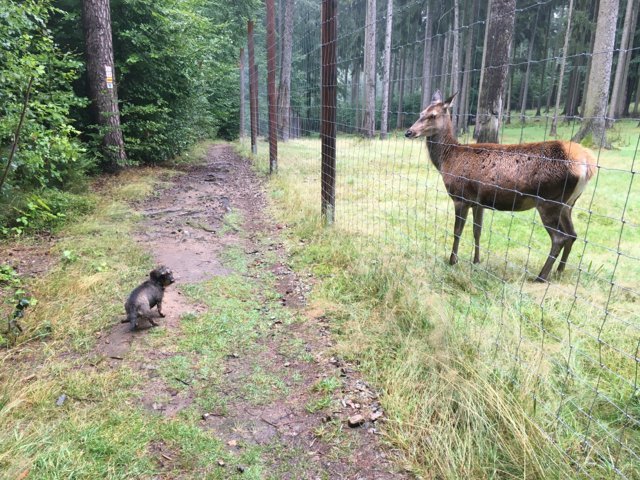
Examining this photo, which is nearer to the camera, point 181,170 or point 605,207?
point 605,207

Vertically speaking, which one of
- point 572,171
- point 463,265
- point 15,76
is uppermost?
point 15,76

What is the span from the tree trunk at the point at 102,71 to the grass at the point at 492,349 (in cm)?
586

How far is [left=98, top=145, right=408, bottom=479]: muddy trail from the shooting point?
2.39 meters

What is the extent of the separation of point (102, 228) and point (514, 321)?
525 centimetres

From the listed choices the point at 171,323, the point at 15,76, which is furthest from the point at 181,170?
the point at 171,323

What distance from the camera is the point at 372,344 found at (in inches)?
128

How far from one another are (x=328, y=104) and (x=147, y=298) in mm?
3428

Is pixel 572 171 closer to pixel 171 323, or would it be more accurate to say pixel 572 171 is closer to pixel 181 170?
pixel 171 323

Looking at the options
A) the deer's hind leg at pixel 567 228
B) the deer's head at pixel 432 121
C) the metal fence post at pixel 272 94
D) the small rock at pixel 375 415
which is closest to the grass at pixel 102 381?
the small rock at pixel 375 415

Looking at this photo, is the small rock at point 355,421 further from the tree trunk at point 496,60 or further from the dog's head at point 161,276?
the tree trunk at point 496,60

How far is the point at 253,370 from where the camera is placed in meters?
3.17

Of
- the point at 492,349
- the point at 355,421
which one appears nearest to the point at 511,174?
the point at 492,349

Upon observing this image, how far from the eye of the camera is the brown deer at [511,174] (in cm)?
381

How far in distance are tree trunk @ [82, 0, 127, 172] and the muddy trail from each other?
470cm
